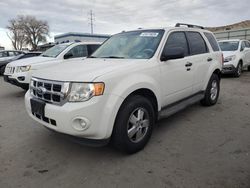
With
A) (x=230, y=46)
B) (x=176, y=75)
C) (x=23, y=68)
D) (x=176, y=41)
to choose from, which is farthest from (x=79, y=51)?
(x=230, y=46)

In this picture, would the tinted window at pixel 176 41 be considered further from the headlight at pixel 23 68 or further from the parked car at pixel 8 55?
the parked car at pixel 8 55

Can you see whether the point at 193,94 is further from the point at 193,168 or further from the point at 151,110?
the point at 193,168

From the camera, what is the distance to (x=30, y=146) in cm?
354

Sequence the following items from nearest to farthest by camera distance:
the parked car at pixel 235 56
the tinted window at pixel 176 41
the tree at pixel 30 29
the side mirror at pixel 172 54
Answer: the side mirror at pixel 172 54 → the tinted window at pixel 176 41 → the parked car at pixel 235 56 → the tree at pixel 30 29

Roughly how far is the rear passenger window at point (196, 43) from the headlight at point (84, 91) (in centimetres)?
257

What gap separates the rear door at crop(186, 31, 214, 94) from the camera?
451 cm

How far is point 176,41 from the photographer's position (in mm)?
4125

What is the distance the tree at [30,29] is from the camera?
2355 inches

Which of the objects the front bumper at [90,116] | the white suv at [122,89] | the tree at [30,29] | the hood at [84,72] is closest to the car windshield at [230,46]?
the white suv at [122,89]

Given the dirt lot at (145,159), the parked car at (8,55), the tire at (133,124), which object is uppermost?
the parked car at (8,55)

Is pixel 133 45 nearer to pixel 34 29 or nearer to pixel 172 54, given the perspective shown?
pixel 172 54

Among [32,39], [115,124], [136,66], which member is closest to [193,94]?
[136,66]

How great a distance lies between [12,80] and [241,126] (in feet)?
21.4

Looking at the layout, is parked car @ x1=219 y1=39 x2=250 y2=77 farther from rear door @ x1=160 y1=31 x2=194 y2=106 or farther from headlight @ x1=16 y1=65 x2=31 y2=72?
headlight @ x1=16 y1=65 x2=31 y2=72
